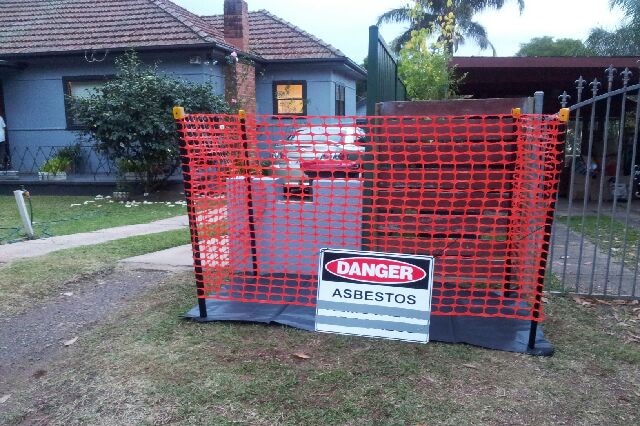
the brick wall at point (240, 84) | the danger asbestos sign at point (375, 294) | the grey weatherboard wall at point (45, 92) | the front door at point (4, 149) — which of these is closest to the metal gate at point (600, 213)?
the danger asbestos sign at point (375, 294)

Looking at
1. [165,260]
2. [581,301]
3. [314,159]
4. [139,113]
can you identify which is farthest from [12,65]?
[581,301]

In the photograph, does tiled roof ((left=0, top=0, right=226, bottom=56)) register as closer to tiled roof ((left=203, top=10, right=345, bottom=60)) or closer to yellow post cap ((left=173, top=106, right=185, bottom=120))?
tiled roof ((left=203, top=10, right=345, bottom=60))

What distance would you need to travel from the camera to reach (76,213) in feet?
34.1

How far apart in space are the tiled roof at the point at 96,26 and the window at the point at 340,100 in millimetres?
4018

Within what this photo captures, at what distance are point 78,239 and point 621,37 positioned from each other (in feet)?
77.2

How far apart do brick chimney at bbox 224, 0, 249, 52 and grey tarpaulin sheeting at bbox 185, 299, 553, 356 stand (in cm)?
1245

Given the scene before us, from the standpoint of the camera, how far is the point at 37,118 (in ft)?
49.4

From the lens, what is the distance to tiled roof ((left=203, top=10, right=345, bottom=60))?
52.8 ft

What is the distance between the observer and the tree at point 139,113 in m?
11.2

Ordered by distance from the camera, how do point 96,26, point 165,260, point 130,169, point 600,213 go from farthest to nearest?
point 96,26, point 130,169, point 600,213, point 165,260

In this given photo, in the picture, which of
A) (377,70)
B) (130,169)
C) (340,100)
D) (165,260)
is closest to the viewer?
(377,70)

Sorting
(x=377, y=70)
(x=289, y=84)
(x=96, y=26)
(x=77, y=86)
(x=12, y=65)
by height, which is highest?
(x=96, y=26)

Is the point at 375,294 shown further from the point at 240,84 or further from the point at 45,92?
the point at 45,92

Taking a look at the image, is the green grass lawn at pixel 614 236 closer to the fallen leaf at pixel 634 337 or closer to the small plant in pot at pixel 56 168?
the fallen leaf at pixel 634 337
